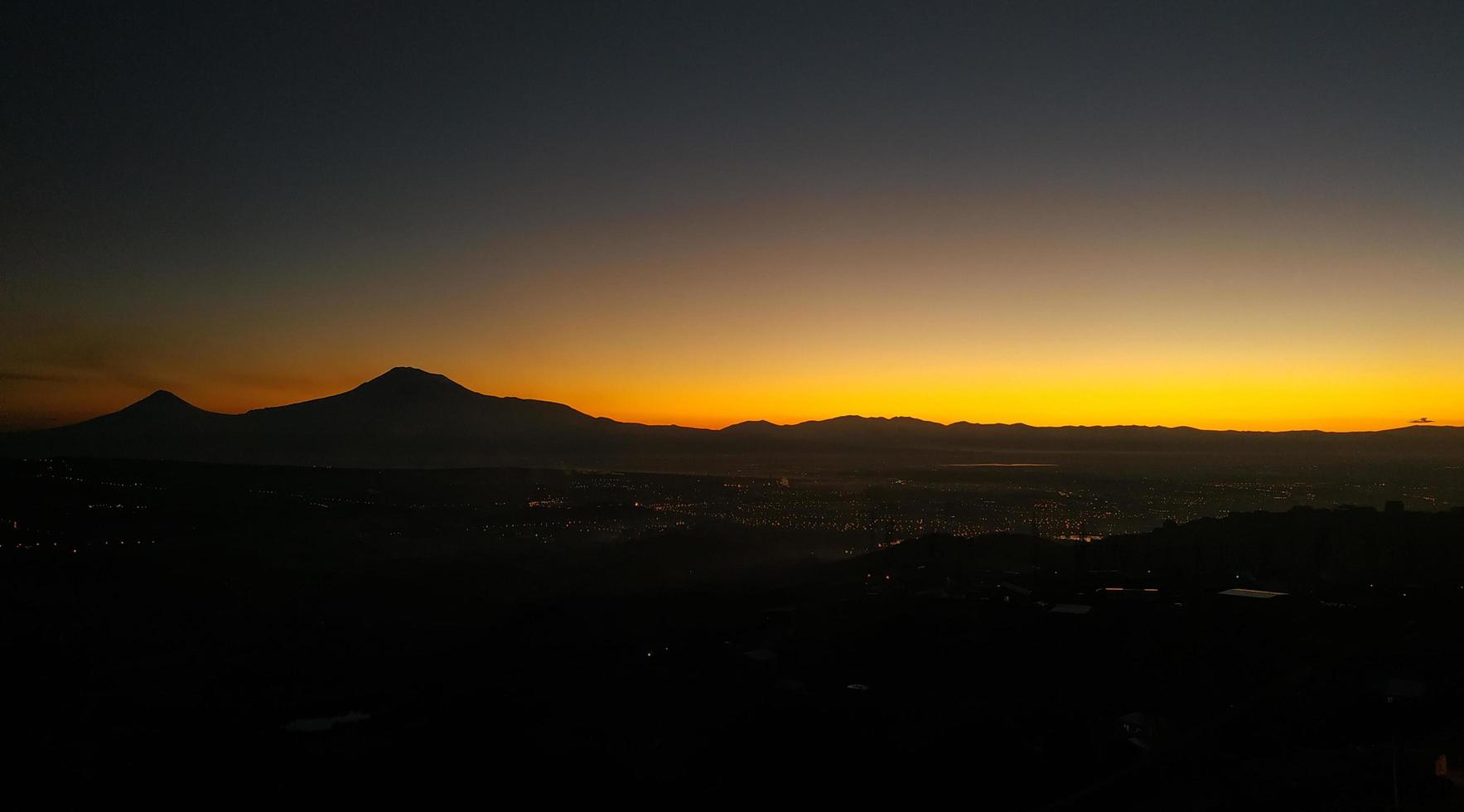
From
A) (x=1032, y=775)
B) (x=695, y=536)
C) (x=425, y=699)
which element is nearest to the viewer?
(x=1032, y=775)

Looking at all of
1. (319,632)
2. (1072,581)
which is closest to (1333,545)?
(1072,581)

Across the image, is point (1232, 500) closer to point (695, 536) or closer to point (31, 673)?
point (695, 536)

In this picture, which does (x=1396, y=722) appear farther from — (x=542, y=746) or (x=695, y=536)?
(x=695, y=536)

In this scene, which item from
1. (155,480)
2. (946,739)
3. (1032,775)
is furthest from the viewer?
(155,480)

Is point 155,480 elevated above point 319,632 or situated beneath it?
elevated above

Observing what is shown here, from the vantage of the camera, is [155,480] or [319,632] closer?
[319,632]

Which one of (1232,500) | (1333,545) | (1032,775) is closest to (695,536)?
(1333,545)

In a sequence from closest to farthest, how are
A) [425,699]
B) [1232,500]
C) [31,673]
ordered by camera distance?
[425,699]
[31,673]
[1232,500]
